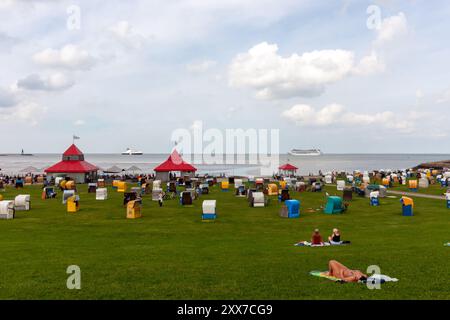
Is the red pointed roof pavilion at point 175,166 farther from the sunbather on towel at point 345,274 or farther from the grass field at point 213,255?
the sunbather on towel at point 345,274

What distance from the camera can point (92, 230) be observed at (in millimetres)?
21312

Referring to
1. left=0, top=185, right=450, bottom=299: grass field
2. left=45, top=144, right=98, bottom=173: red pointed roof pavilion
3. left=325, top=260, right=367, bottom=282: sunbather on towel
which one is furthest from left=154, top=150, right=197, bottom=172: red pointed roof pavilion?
left=325, top=260, right=367, bottom=282: sunbather on towel

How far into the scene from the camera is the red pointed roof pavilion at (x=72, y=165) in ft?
190

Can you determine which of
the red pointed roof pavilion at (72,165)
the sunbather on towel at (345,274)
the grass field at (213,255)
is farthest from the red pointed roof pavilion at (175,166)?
the sunbather on towel at (345,274)

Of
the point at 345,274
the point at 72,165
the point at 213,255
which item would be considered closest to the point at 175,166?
the point at 72,165

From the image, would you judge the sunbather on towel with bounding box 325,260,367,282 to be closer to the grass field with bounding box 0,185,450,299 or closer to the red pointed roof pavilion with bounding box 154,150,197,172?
the grass field with bounding box 0,185,450,299

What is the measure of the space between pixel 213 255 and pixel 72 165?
1935 inches

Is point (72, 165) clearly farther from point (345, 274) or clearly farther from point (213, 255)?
point (345, 274)

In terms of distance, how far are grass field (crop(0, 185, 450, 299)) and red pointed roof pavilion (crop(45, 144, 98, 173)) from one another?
3122 centimetres

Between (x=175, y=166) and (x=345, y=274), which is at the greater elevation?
(x=175, y=166)

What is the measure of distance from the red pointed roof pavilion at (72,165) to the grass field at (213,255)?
102 ft

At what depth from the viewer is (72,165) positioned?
193 ft
